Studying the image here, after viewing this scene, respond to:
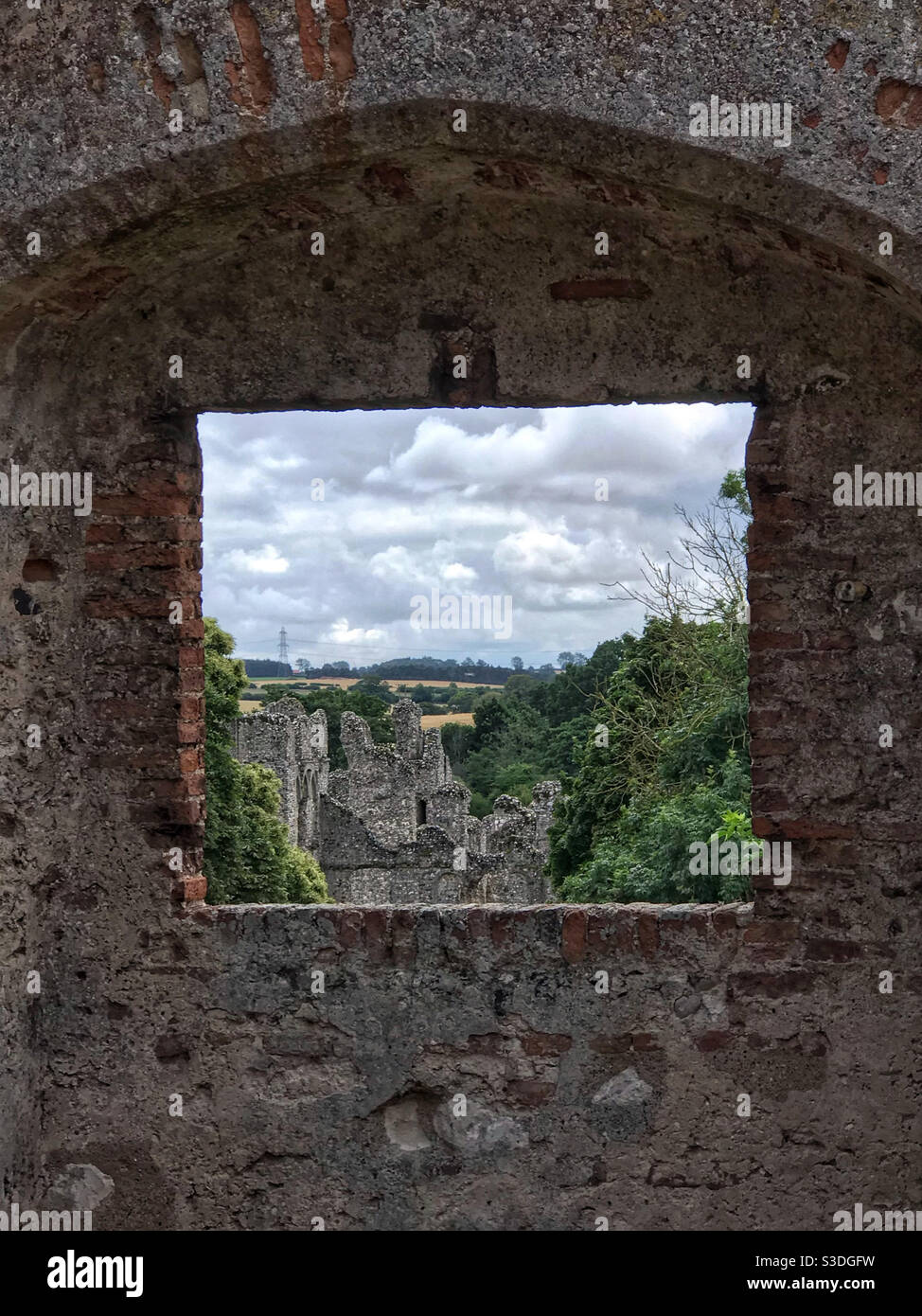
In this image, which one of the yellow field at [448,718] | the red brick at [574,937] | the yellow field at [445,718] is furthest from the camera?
the yellow field at [448,718]

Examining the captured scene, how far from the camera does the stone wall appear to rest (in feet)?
10.5

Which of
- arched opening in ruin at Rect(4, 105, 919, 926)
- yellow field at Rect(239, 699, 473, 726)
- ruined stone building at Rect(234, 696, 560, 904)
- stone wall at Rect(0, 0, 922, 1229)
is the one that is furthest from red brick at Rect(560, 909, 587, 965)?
yellow field at Rect(239, 699, 473, 726)

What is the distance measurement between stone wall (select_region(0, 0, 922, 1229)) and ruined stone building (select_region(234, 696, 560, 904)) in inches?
453

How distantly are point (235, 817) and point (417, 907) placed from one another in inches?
377

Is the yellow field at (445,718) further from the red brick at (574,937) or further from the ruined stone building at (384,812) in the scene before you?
the red brick at (574,937)

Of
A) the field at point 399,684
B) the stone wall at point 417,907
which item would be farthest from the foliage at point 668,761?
the field at point 399,684

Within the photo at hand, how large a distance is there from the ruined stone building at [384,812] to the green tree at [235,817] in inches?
69.8

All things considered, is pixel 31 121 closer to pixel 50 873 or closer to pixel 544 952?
pixel 50 873

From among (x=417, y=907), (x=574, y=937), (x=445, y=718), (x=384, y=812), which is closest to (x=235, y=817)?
(x=384, y=812)

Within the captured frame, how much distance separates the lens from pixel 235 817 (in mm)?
12672

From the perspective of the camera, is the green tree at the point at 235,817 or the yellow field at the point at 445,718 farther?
the yellow field at the point at 445,718

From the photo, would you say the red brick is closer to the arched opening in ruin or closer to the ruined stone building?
the arched opening in ruin

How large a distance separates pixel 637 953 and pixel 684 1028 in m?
0.25

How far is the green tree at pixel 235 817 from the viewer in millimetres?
12492
